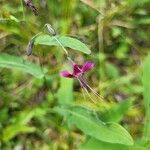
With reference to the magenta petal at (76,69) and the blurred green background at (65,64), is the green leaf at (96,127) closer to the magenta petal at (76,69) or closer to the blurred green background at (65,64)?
the blurred green background at (65,64)

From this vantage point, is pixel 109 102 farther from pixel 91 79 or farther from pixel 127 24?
pixel 127 24

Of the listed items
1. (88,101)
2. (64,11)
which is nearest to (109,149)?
(88,101)

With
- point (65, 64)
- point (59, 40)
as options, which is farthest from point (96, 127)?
point (65, 64)

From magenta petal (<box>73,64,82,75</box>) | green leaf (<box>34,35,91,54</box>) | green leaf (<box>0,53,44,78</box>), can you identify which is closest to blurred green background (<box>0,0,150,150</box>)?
green leaf (<box>0,53,44,78</box>)

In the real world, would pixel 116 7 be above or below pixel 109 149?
above

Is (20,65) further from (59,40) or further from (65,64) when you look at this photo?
(65,64)

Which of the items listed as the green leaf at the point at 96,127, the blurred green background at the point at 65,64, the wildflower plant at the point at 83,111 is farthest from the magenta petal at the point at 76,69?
the blurred green background at the point at 65,64

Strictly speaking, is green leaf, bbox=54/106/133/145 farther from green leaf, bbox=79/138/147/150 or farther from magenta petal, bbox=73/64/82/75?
magenta petal, bbox=73/64/82/75
